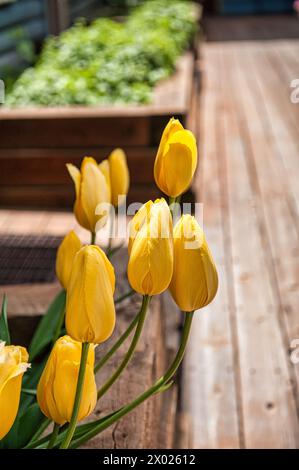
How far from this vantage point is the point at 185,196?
282cm

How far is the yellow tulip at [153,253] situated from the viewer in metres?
0.49

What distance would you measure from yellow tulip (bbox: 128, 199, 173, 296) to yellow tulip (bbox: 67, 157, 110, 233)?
0.19m

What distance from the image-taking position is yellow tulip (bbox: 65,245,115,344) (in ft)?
1.53

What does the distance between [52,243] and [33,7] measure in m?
3.82

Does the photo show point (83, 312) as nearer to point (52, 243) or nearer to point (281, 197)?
point (52, 243)

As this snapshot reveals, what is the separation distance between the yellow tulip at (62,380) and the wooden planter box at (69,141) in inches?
86.8

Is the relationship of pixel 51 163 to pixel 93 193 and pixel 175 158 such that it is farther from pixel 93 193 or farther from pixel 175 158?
pixel 175 158

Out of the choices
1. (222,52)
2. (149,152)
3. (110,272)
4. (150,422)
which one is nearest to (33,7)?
(149,152)

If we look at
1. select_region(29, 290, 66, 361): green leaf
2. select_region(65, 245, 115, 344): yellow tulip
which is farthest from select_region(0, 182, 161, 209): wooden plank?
select_region(65, 245, 115, 344): yellow tulip

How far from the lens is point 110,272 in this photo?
50 centimetres

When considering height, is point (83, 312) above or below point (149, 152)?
above

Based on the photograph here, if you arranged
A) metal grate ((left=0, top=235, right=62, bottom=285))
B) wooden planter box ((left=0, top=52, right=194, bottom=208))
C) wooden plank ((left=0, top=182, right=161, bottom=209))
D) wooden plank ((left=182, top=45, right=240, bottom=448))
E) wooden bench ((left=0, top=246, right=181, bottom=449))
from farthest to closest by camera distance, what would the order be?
wooden plank ((left=0, top=182, right=161, bottom=209)) < wooden planter box ((left=0, top=52, right=194, bottom=208)) < wooden plank ((left=182, top=45, right=240, bottom=448)) < metal grate ((left=0, top=235, right=62, bottom=285)) < wooden bench ((left=0, top=246, right=181, bottom=449))

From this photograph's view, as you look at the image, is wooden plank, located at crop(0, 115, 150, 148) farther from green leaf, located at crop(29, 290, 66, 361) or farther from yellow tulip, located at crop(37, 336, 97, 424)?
yellow tulip, located at crop(37, 336, 97, 424)

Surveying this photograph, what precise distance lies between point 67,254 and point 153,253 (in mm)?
210
